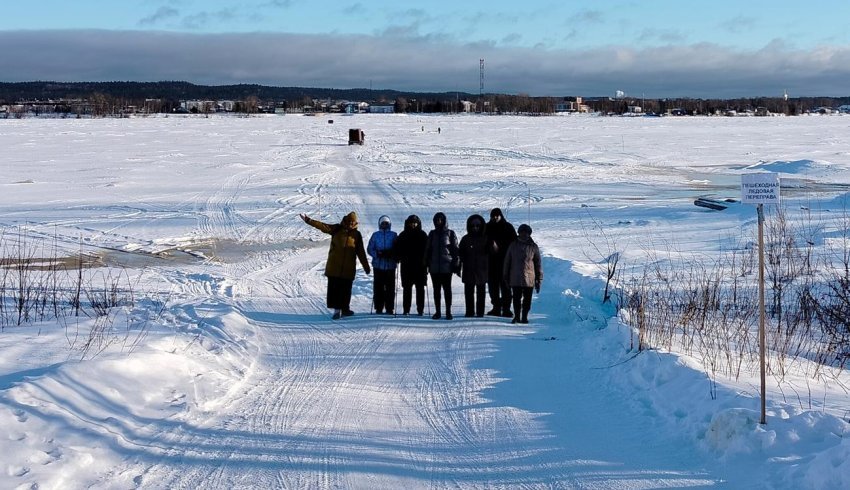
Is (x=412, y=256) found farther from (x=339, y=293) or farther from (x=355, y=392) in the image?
(x=355, y=392)

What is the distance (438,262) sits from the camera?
10.4m

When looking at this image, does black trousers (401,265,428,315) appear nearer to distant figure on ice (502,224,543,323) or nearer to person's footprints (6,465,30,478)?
distant figure on ice (502,224,543,323)

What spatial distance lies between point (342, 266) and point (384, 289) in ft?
2.36

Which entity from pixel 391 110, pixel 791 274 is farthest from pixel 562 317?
pixel 391 110

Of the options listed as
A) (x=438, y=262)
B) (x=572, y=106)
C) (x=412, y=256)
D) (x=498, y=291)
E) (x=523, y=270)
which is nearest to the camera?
(x=523, y=270)

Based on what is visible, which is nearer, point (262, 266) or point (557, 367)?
point (557, 367)

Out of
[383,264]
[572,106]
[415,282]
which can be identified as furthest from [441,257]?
[572,106]

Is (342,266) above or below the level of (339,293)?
above

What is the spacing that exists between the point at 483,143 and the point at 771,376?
44132mm

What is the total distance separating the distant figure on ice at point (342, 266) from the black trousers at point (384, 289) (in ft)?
0.71

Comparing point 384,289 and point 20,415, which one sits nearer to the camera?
point 20,415

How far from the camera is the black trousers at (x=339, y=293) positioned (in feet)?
34.1

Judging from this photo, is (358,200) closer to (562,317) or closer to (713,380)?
(562,317)

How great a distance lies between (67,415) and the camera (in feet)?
19.0
